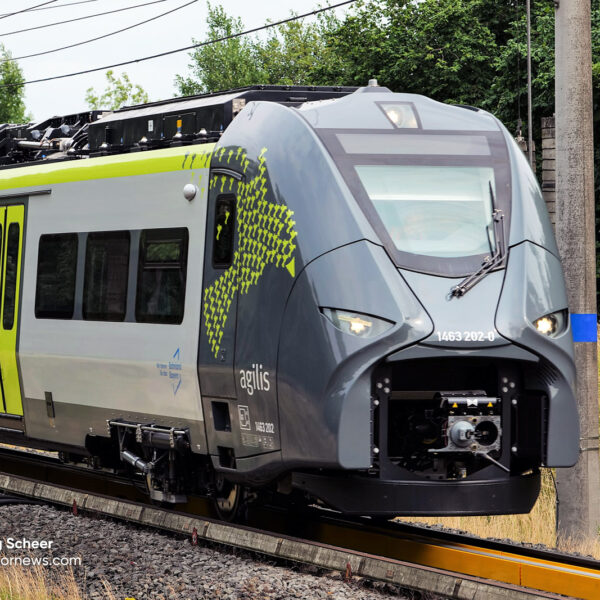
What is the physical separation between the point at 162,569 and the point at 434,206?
10.3ft

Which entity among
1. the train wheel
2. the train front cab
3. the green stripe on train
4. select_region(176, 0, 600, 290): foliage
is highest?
select_region(176, 0, 600, 290): foliage

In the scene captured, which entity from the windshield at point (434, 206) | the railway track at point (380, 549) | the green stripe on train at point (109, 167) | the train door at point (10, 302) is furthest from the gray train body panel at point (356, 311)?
the train door at point (10, 302)

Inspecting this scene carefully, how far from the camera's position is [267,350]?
9055mm

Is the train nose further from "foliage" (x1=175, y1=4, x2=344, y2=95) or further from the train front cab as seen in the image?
"foliage" (x1=175, y1=4, x2=344, y2=95)

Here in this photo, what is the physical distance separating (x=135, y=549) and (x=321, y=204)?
2923mm

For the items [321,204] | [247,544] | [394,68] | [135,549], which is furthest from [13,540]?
[394,68]

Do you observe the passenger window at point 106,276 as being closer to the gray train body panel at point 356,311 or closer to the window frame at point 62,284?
the window frame at point 62,284

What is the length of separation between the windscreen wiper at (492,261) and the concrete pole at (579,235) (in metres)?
1.36

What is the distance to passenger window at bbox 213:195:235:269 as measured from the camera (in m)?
9.67

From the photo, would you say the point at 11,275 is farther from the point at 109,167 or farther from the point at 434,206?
the point at 434,206

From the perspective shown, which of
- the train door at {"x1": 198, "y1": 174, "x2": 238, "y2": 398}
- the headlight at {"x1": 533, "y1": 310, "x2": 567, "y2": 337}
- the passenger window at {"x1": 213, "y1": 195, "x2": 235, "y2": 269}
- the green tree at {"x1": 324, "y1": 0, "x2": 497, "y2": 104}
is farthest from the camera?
the green tree at {"x1": 324, "y1": 0, "x2": 497, "y2": 104}

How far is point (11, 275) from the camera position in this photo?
42.0 ft

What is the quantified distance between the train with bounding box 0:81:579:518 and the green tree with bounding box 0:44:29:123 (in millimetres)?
69857

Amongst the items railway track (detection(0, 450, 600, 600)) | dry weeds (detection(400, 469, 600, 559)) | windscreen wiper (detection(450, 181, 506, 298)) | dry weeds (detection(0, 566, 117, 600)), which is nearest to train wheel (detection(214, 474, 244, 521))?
railway track (detection(0, 450, 600, 600))
